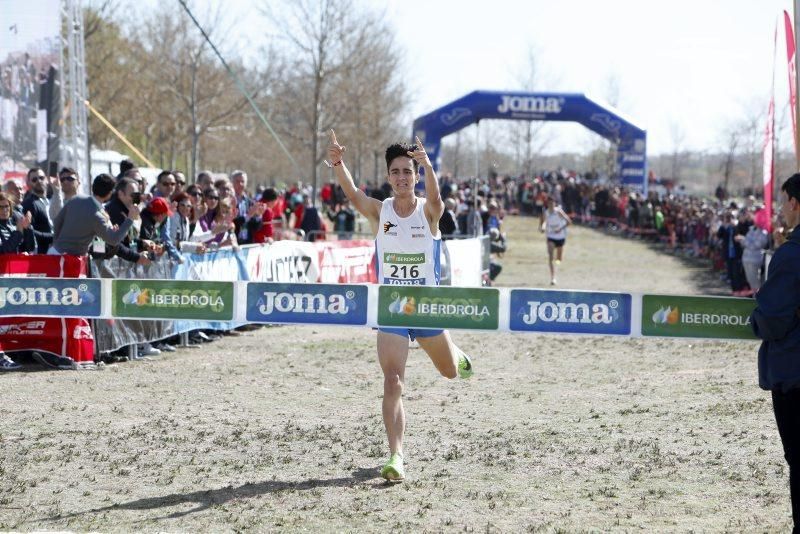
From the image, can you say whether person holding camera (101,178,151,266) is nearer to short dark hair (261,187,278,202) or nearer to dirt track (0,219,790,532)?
dirt track (0,219,790,532)

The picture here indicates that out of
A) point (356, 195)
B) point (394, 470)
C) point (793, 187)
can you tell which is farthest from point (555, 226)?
point (793, 187)

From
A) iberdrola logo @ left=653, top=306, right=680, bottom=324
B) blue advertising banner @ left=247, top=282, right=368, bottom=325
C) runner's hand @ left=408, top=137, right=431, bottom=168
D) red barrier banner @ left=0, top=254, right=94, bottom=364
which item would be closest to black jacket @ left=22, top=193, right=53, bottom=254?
red barrier banner @ left=0, top=254, right=94, bottom=364

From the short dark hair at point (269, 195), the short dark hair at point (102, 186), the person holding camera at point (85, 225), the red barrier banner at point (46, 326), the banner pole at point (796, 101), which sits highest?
the banner pole at point (796, 101)

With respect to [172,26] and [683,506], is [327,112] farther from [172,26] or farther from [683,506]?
[683,506]

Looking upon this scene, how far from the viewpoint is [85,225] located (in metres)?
11.4

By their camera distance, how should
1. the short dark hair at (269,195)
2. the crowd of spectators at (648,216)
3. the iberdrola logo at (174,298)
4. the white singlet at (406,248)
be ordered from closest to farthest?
1. the white singlet at (406,248)
2. the iberdrola logo at (174,298)
3. the short dark hair at (269,195)
4. the crowd of spectators at (648,216)

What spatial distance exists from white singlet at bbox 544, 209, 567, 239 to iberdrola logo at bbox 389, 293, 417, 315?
686 inches

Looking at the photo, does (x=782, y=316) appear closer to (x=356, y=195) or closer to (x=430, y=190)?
(x=430, y=190)

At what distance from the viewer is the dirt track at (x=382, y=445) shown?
20.3ft

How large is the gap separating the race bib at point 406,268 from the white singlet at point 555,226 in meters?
17.3

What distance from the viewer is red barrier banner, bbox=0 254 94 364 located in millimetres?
11383

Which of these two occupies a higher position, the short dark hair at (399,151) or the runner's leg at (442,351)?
the short dark hair at (399,151)

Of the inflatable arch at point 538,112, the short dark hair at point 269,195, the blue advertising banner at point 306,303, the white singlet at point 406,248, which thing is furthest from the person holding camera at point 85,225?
the inflatable arch at point 538,112

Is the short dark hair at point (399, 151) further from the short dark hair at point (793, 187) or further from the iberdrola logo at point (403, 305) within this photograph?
the short dark hair at point (793, 187)
